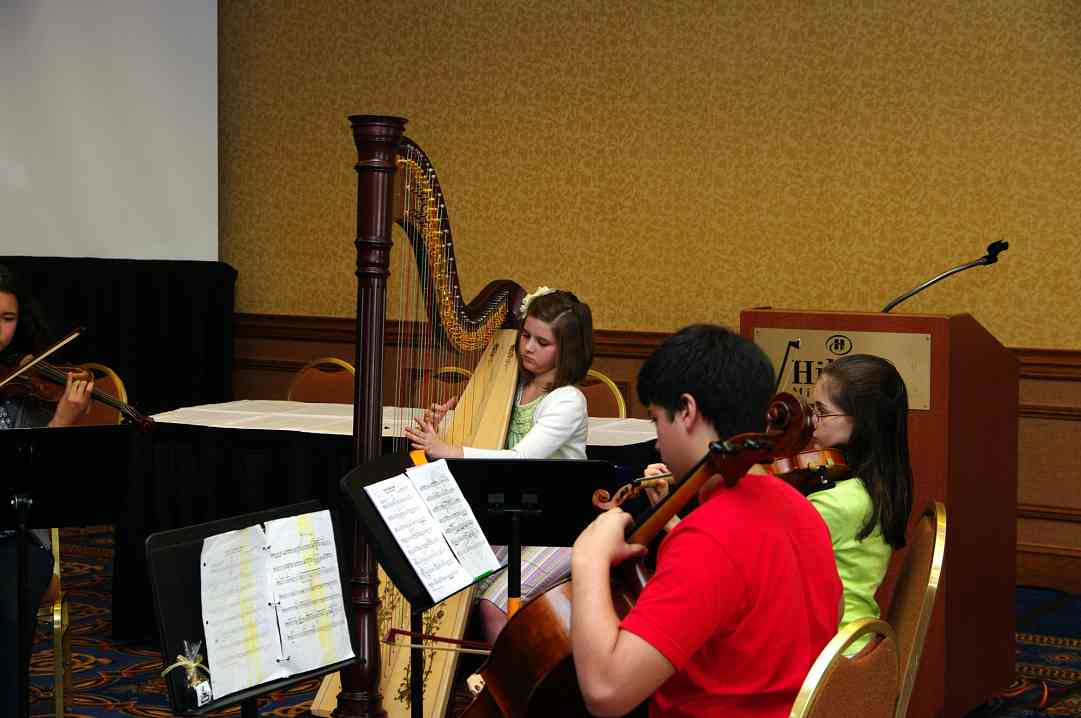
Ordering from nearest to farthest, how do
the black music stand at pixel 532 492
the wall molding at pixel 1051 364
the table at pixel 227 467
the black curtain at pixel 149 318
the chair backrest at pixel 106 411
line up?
1. the black music stand at pixel 532 492
2. the table at pixel 227 467
3. the chair backrest at pixel 106 411
4. the wall molding at pixel 1051 364
5. the black curtain at pixel 149 318

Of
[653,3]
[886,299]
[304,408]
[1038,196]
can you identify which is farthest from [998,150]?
[304,408]

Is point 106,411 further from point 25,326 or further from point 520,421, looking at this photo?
point 520,421

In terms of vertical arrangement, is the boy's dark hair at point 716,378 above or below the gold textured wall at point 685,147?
below

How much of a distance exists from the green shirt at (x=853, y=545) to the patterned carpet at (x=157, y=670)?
113 centimetres

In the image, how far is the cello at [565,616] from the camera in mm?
1684

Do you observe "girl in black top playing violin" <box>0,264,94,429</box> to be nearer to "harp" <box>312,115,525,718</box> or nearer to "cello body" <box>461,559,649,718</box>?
"harp" <box>312,115,525,718</box>

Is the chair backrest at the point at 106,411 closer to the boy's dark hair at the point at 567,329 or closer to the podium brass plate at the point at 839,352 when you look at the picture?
the boy's dark hair at the point at 567,329

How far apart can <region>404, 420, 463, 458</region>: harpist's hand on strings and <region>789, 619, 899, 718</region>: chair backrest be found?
1466mm

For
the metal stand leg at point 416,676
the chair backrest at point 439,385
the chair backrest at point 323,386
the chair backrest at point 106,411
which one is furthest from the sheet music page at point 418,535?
the chair backrest at point 323,386

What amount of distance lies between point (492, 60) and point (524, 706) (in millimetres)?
4467

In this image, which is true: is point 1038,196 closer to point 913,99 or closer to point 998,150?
point 998,150

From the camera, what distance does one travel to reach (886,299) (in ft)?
17.0

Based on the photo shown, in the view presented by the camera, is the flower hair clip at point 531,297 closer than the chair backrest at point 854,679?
No

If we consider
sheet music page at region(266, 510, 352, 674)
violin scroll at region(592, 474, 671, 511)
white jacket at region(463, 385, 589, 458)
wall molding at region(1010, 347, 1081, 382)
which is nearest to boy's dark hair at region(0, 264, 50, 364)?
white jacket at region(463, 385, 589, 458)
